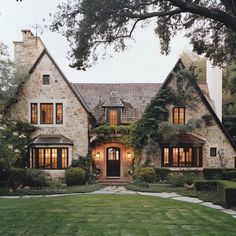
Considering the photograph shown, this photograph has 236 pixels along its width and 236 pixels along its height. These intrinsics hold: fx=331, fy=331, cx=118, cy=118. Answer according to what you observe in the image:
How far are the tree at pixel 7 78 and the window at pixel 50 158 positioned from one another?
158 inches

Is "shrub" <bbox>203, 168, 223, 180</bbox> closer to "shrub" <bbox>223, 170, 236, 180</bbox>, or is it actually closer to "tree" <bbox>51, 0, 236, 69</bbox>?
"shrub" <bbox>223, 170, 236, 180</bbox>

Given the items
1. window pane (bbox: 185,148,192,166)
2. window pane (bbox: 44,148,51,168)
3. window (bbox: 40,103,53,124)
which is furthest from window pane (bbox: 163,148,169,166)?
window (bbox: 40,103,53,124)

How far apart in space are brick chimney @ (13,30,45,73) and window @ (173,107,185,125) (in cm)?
1114

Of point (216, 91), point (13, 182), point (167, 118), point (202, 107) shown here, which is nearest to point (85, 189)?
point (13, 182)

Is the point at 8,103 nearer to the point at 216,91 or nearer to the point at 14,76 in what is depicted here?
the point at 14,76

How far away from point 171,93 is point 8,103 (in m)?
11.2

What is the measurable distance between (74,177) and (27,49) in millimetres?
10880

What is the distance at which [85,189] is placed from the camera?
1864 cm

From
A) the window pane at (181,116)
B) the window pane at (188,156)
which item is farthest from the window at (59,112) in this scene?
the window pane at (188,156)

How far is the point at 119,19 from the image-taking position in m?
10.1

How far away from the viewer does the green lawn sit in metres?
9.34

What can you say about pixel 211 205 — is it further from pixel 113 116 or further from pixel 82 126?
pixel 113 116

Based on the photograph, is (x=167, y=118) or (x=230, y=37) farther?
(x=167, y=118)

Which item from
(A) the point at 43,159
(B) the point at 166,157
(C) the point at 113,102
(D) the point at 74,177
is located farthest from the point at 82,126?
(B) the point at 166,157
